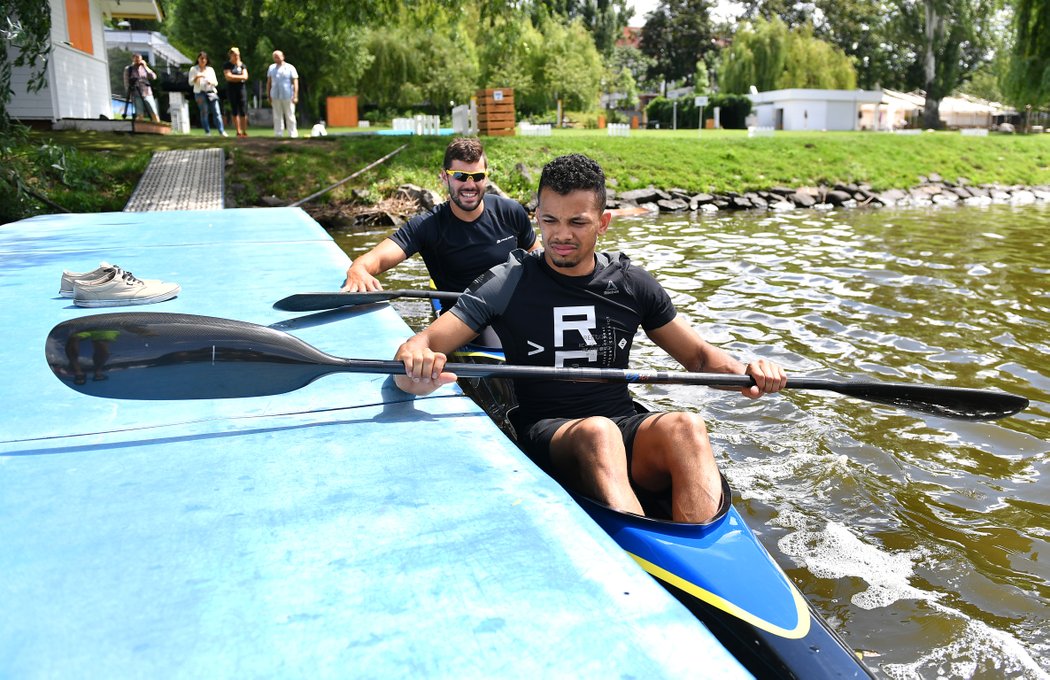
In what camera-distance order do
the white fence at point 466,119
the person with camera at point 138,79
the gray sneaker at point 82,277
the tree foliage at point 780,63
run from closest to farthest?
the gray sneaker at point 82,277
the person with camera at point 138,79
the white fence at point 466,119
the tree foliage at point 780,63

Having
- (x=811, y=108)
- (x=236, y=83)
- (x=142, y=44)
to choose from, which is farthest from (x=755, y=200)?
(x=142, y=44)

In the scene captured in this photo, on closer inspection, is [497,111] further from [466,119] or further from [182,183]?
[182,183]

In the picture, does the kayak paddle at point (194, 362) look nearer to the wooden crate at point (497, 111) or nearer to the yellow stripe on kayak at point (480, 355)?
the yellow stripe on kayak at point (480, 355)

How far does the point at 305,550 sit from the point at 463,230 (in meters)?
3.92

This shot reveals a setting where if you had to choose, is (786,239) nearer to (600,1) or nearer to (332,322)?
(332,322)

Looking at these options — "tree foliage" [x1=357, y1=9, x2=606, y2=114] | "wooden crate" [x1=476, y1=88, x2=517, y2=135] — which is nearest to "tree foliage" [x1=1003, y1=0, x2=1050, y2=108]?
"tree foliage" [x1=357, y1=9, x2=606, y2=114]

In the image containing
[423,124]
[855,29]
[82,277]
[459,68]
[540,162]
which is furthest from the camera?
[855,29]

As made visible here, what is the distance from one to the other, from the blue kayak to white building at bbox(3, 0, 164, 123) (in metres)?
15.9

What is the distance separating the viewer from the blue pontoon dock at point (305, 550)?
5.42 feet

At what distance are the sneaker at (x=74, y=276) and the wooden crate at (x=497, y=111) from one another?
16496mm

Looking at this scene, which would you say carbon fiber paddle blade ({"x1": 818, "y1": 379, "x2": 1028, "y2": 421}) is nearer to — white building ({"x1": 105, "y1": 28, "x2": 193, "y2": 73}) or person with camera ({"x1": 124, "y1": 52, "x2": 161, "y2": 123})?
person with camera ({"x1": 124, "y1": 52, "x2": 161, "y2": 123})

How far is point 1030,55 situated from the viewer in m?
26.5

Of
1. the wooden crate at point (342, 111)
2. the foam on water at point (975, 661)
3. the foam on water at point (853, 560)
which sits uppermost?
the wooden crate at point (342, 111)

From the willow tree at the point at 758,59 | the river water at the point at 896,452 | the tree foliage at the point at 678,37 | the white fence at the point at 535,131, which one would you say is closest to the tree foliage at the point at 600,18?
the tree foliage at the point at 678,37
